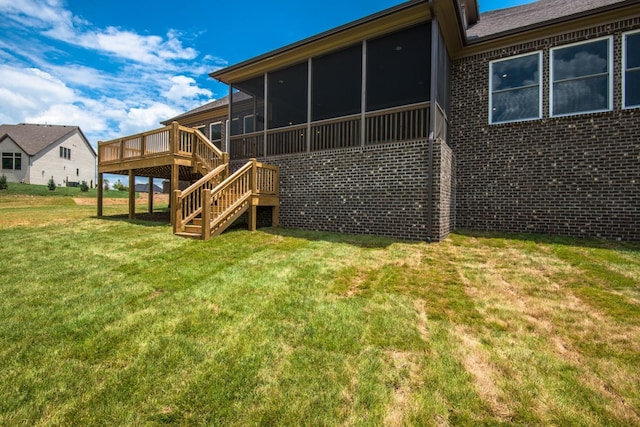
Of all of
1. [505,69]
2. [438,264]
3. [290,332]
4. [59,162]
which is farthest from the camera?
[59,162]

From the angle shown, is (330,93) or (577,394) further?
(330,93)

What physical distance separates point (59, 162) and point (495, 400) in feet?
151

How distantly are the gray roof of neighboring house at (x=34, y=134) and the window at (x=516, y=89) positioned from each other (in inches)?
1668

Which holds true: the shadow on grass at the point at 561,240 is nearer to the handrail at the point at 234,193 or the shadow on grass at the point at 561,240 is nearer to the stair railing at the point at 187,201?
the handrail at the point at 234,193

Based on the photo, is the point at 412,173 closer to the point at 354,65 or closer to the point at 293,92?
the point at 354,65

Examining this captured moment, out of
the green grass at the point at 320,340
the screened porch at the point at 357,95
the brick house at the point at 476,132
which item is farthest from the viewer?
the screened porch at the point at 357,95

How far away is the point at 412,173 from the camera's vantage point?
22.6ft

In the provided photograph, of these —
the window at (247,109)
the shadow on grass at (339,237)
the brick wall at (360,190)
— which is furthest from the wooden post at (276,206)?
the window at (247,109)

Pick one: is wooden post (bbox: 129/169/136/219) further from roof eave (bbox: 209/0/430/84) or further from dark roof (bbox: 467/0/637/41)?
dark roof (bbox: 467/0/637/41)

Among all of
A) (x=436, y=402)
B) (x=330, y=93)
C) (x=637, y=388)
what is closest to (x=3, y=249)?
(x=436, y=402)

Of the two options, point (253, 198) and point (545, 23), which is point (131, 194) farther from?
point (545, 23)

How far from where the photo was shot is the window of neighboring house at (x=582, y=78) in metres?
7.13

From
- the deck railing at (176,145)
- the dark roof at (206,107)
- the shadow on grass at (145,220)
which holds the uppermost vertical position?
the dark roof at (206,107)

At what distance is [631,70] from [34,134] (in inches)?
1951
